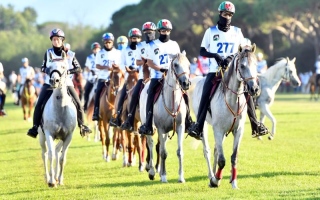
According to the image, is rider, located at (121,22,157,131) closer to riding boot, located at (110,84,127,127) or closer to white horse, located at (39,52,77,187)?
riding boot, located at (110,84,127,127)

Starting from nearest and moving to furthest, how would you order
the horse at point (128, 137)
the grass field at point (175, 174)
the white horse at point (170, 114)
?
the grass field at point (175, 174)
the white horse at point (170, 114)
the horse at point (128, 137)

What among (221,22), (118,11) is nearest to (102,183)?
(221,22)

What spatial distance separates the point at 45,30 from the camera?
195250 mm

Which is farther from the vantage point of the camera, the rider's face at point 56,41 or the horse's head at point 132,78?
the horse's head at point 132,78

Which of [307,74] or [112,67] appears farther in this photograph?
[307,74]

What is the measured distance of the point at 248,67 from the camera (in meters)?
12.3

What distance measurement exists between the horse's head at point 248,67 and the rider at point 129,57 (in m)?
6.15

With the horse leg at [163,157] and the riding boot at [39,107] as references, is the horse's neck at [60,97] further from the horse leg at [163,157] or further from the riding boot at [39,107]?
the horse leg at [163,157]

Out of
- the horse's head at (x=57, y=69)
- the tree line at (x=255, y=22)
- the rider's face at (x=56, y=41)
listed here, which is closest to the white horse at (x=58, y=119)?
the horse's head at (x=57, y=69)

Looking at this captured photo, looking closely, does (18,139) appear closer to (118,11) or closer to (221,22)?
(221,22)

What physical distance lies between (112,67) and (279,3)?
2035 inches

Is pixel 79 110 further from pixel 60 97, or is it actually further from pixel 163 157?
pixel 163 157

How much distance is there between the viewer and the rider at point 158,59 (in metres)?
15.0

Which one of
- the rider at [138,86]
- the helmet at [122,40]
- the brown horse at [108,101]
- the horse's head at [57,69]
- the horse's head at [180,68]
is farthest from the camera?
the helmet at [122,40]
